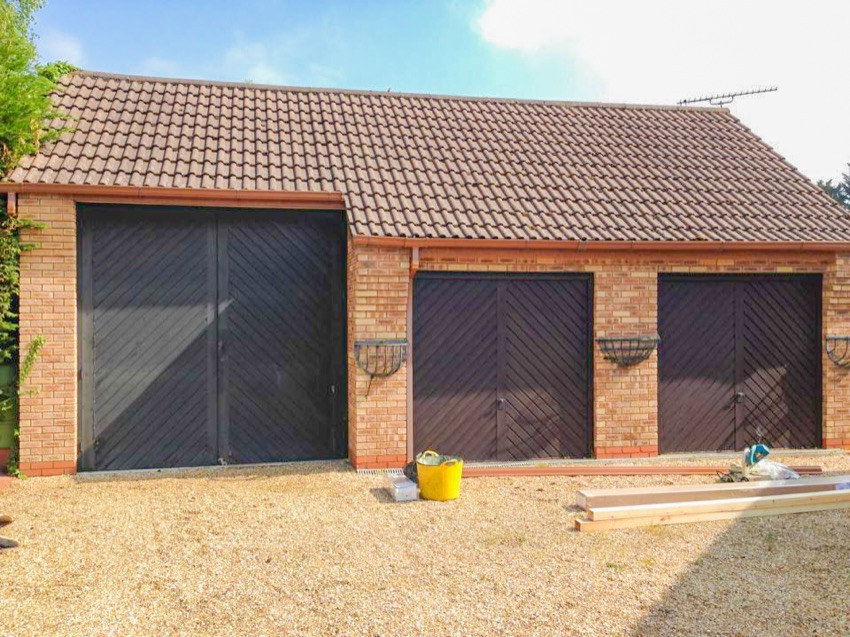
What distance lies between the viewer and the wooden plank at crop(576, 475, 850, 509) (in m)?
5.91

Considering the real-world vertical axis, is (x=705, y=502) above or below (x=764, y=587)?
above

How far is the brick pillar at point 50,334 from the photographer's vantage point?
7.17m

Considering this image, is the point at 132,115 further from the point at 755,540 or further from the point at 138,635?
the point at 755,540

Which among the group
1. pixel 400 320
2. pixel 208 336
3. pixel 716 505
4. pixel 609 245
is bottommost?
pixel 716 505

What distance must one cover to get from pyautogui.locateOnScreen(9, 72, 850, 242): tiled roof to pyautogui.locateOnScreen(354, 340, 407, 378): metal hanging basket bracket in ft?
4.24

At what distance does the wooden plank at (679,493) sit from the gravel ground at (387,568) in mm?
285

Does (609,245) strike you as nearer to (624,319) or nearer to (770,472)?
(624,319)

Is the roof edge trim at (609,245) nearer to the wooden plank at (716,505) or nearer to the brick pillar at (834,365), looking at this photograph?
the brick pillar at (834,365)

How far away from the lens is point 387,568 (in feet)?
15.3

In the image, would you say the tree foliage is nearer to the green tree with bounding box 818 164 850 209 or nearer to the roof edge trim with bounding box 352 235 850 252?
the roof edge trim with bounding box 352 235 850 252

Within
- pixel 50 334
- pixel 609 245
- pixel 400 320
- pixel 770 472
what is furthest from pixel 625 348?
pixel 50 334

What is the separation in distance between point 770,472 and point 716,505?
3.89ft

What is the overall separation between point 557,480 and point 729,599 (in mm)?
3216

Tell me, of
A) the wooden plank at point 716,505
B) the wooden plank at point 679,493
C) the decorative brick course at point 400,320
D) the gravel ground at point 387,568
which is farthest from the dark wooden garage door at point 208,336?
the wooden plank at point 716,505
